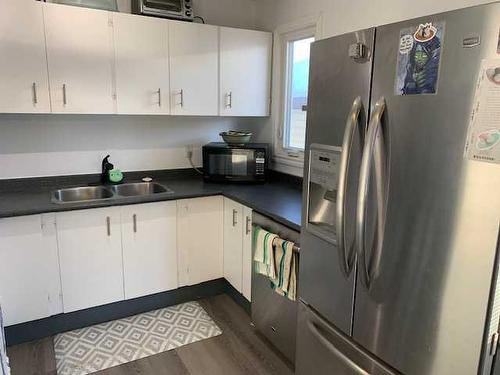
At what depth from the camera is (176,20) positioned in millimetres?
2770

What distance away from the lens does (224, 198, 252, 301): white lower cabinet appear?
2584 millimetres

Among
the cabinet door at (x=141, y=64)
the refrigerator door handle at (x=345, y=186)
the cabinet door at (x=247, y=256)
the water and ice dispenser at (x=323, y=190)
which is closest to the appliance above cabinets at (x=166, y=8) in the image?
the cabinet door at (x=141, y=64)

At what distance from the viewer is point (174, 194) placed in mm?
2689

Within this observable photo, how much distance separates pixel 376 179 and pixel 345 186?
14 cm

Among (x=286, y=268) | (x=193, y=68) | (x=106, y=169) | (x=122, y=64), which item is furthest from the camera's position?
(x=106, y=169)

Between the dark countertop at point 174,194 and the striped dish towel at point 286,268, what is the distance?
0.40ft

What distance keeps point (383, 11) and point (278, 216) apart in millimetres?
1318

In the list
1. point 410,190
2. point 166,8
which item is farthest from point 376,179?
point 166,8

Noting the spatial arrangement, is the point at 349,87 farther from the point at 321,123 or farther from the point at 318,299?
the point at 318,299

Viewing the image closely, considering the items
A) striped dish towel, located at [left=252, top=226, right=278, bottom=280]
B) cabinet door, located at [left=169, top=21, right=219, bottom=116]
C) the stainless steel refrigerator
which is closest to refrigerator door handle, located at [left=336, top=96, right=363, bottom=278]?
the stainless steel refrigerator

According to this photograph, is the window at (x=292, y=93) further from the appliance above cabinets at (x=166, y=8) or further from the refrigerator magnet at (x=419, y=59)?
the refrigerator magnet at (x=419, y=59)

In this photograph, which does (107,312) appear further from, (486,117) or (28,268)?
(486,117)

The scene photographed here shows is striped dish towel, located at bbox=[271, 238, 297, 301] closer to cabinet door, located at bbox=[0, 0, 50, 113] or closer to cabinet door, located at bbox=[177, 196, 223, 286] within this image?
cabinet door, located at bbox=[177, 196, 223, 286]

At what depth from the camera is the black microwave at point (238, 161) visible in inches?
118
